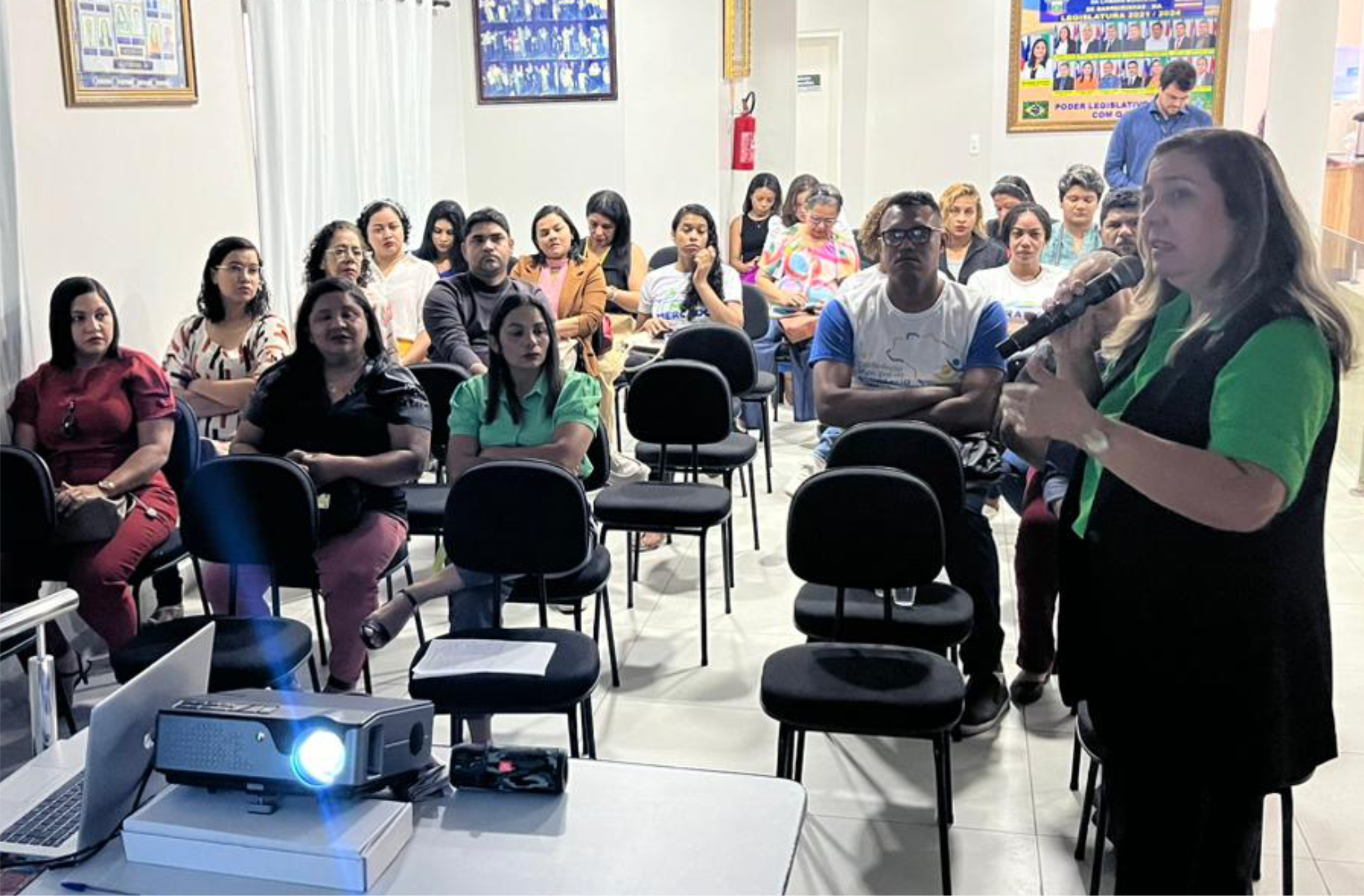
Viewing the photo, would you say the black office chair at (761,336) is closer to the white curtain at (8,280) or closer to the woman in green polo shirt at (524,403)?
the woman in green polo shirt at (524,403)

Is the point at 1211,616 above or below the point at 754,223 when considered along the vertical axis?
below

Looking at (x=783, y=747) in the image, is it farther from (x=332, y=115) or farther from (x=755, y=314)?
(x=332, y=115)

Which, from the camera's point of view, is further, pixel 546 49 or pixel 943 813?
pixel 546 49

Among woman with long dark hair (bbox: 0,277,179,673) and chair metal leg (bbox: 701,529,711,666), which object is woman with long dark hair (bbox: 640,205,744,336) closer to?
chair metal leg (bbox: 701,529,711,666)

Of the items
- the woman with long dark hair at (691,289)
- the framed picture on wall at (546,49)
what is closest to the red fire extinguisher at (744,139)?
the framed picture on wall at (546,49)

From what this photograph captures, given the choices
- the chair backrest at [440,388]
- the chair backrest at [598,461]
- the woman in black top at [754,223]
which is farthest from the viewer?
the woman in black top at [754,223]

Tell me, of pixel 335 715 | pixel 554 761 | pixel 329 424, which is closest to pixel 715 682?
pixel 329 424

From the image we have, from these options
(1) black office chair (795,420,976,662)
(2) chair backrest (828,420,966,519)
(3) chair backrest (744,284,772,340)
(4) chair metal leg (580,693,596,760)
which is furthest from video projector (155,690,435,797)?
(3) chair backrest (744,284,772,340)

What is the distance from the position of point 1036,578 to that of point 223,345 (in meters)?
2.83

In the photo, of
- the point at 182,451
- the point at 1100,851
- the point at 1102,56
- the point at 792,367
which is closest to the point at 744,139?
the point at 792,367

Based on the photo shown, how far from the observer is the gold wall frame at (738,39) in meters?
7.60

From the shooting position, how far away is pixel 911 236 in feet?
11.3

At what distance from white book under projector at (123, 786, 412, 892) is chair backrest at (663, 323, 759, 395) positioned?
Result: 3.51 meters

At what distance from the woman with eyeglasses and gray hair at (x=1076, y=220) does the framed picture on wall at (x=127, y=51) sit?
382 cm
